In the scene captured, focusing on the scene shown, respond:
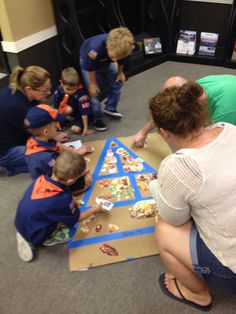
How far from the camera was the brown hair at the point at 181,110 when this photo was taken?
3.48 feet

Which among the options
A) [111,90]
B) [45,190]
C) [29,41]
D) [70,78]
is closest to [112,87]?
[111,90]

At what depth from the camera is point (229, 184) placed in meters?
0.99

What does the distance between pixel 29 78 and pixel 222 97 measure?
119cm

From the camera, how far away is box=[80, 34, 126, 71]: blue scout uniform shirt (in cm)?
227

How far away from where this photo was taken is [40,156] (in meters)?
1.73

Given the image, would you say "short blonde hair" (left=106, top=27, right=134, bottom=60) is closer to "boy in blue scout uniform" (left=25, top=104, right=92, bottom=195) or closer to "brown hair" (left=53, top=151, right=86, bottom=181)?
"boy in blue scout uniform" (left=25, top=104, right=92, bottom=195)

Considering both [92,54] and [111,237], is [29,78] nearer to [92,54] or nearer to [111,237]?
[92,54]

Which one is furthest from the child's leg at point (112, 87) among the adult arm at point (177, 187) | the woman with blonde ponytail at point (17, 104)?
the adult arm at point (177, 187)

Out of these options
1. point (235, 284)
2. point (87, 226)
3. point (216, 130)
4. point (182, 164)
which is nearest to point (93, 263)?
point (87, 226)

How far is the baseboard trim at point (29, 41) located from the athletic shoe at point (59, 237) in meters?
1.77

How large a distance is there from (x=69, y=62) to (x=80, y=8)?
58 cm

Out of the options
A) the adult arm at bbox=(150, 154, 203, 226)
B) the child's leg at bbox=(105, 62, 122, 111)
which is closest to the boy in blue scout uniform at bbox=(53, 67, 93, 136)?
the child's leg at bbox=(105, 62, 122, 111)

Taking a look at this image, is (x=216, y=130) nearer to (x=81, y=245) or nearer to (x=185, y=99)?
(x=185, y=99)

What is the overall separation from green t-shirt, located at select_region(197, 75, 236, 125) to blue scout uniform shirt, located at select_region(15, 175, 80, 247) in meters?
0.92
